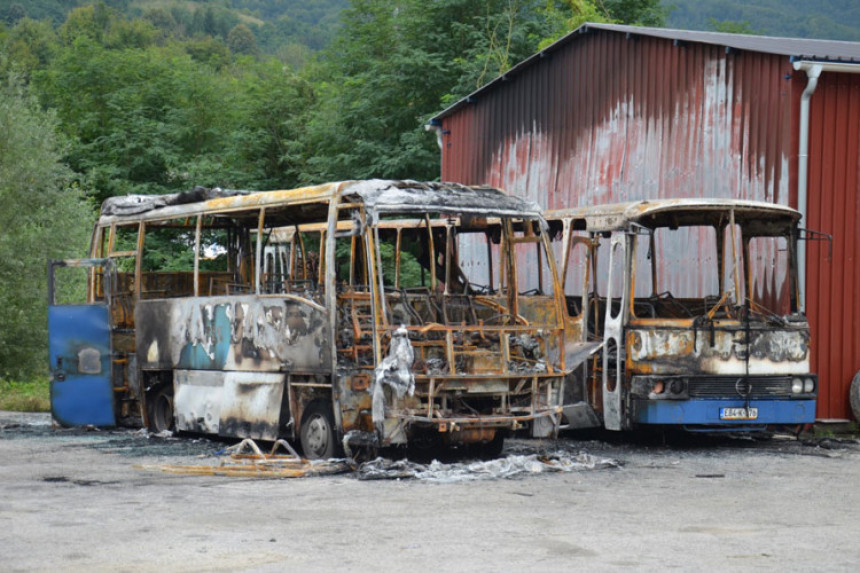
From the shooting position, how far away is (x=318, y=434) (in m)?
13.5

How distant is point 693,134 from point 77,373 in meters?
9.52

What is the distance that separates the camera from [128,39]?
80.5 metres

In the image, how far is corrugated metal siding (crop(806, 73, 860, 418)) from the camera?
55.9ft

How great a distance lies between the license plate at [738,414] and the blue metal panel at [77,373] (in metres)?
8.06

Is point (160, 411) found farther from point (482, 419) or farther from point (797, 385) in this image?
point (797, 385)

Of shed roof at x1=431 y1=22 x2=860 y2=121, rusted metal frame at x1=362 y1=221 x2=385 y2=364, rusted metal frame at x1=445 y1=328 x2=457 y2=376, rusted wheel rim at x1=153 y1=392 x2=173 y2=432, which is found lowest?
rusted wheel rim at x1=153 y1=392 x2=173 y2=432

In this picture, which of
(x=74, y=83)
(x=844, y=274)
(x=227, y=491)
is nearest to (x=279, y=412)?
(x=227, y=491)

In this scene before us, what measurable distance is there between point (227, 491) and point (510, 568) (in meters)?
4.12

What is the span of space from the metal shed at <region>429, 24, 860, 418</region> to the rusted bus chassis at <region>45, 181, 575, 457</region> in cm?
358

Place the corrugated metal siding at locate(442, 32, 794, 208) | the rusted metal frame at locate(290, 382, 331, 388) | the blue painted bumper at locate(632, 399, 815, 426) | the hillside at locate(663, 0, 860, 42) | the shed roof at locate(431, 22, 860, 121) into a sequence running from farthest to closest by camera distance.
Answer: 1. the hillside at locate(663, 0, 860, 42)
2. the corrugated metal siding at locate(442, 32, 794, 208)
3. the shed roof at locate(431, 22, 860, 121)
4. the blue painted bumper at locate(632, 399, 815, 426)
5. the rusted metal frame at locate(290, 382, 331, 388)

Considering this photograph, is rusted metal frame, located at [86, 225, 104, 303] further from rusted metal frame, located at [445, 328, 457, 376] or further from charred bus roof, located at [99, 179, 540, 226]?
rusted metal frame, located at [445, 328, 457, 376]

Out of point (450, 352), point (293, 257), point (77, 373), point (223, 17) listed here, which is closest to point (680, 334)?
point (450, 352)

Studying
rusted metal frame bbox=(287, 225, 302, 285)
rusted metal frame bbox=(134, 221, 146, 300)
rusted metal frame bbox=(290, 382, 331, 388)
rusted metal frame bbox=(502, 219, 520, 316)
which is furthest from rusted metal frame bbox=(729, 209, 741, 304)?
rusted metal frame bbox=(134, 221, 146, 300)

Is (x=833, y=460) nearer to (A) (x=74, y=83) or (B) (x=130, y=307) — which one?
(B) (x=130, y=307)
